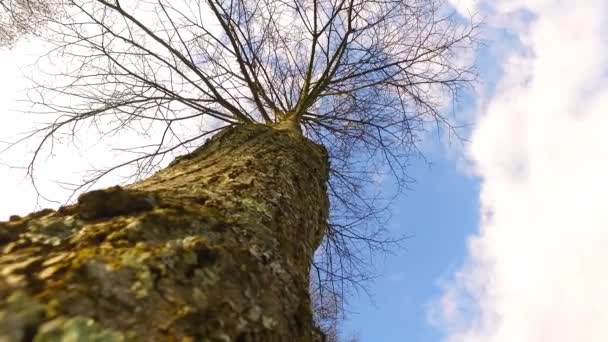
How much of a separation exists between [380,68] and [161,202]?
10.9 ft

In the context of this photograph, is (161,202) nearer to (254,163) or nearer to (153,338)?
(153,338)

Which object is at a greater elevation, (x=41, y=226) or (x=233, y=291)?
(x=41, y=226)

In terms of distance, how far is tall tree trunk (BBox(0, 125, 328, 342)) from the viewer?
3.31ft

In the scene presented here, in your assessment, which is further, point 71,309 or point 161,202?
point 161,202

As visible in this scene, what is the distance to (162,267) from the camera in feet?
4.00

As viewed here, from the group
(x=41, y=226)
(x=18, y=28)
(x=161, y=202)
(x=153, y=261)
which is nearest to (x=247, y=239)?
(x=161, y=202)

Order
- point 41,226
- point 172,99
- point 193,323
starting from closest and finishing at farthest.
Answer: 1. point 193,323
2. point 41,226
3. point 172,99

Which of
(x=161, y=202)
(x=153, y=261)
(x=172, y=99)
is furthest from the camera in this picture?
(x=172, y=99)

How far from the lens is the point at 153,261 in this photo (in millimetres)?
1225

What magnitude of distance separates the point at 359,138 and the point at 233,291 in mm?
3829

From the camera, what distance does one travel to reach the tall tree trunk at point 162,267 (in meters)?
1.01

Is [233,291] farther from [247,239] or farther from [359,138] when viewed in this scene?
[359,138]

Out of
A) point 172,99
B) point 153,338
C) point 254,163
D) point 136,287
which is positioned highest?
point 172,99

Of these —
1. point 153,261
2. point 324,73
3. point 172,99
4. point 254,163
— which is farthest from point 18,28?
point 153,261
